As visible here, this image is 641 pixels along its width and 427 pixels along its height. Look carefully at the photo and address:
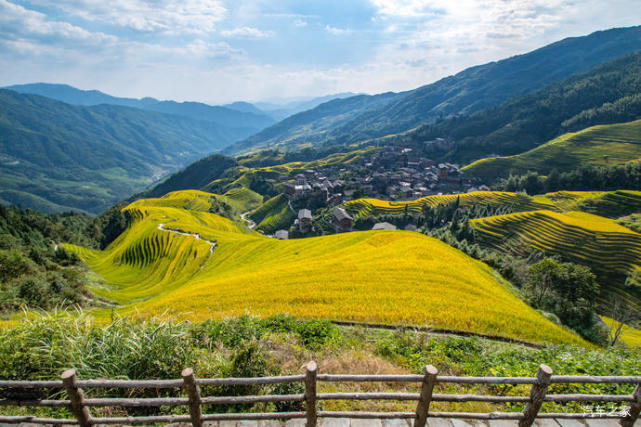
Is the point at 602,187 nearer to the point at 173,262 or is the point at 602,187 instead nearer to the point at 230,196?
the point at 173,262

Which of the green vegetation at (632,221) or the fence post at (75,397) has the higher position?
the fence post at (75,397)

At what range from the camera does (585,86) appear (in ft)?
567

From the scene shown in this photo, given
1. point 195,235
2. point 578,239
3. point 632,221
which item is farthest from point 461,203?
point 195,235

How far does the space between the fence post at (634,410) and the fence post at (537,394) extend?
2.05 meters

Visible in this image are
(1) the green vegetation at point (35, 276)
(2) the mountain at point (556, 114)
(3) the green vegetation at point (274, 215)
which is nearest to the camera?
(1) the green vegetation at point (35, 276)

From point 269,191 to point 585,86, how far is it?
205m

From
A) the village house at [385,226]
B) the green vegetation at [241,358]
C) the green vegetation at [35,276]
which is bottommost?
Answer: the village house at [385,226]

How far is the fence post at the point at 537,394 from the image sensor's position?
17.2ft

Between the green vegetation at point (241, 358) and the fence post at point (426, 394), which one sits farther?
the green vegetation at point (241, 358)

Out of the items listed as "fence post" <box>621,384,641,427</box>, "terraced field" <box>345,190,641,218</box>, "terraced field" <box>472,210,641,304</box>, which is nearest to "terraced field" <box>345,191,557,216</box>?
"terraced field" <box>345,190,641,218</box>

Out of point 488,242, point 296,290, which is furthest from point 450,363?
point 488,242

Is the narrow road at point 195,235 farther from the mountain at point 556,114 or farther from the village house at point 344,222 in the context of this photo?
the mountain at point 556,114

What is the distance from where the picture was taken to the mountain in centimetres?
14750

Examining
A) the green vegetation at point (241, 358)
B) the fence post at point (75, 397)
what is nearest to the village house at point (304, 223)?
the green vegetation at point (241, 358)
